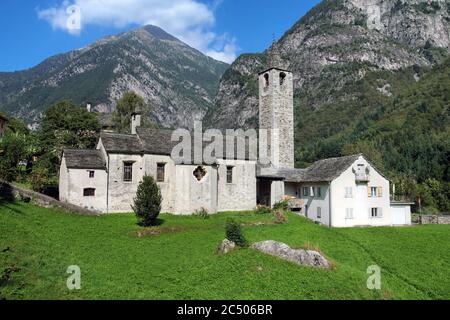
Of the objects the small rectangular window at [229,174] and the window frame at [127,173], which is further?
the small rectangular window at [229,174]

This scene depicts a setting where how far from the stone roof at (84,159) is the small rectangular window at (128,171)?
1862mm

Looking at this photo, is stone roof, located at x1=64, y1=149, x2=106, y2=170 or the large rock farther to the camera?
stone roof, located at x1=64, y1=149, x2=106, y2=170

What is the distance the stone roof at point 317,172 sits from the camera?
37.4m

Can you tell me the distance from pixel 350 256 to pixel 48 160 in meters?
34.0

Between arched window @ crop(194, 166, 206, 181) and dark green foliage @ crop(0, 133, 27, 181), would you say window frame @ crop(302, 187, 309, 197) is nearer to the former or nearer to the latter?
arched window @ crop(194, 166, 206, 181)

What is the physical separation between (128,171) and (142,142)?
3.16 meters

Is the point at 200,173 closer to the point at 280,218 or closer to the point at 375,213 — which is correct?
the point at 280,218

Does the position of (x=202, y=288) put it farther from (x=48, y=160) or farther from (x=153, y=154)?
(x=48, y=160)

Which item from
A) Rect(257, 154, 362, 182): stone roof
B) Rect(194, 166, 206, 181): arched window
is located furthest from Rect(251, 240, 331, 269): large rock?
Rect(257, 154, 362, 182): stone roof

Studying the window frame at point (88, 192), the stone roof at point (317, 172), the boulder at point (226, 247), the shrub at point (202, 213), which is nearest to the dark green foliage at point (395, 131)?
the stone roof at point (317, 172)

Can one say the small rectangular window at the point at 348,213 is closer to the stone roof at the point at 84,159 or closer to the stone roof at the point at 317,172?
the stone roof at the point at 317,172

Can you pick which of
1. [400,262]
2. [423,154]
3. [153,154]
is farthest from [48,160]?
[423,154]

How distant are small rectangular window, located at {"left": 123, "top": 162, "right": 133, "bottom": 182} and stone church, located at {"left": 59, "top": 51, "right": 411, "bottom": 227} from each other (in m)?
0.09

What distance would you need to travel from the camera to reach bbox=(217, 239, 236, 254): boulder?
65.4ft
